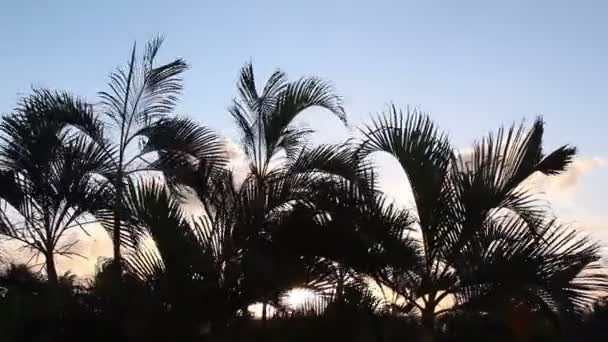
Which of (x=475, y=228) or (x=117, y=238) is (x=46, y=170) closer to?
(x=117, y=238)

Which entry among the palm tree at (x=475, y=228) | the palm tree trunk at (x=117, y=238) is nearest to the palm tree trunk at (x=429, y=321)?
the palm tree at (x=475, y=228)

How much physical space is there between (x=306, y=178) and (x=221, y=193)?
3.35 feet

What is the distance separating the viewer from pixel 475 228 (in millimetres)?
9133

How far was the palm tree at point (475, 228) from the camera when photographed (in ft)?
29.1

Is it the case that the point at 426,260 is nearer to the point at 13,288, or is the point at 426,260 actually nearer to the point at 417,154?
the point at 417,154

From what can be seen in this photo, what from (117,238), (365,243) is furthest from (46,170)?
(365,243)

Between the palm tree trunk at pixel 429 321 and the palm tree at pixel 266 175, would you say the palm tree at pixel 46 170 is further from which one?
the palm tree trunk at pixel 429 321

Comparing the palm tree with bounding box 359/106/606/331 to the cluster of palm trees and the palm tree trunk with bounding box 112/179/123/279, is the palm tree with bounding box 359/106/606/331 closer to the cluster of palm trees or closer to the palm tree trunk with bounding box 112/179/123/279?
the cluster of palm trees

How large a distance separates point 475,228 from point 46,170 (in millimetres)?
5661

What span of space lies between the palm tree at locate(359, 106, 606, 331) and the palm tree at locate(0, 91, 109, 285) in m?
3.96

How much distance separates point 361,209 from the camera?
9492 millimetres

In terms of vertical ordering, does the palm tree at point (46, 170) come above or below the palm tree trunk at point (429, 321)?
above

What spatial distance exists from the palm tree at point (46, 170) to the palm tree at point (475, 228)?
3964mm

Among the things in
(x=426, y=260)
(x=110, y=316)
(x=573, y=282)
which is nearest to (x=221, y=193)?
(x=110, y=316)
